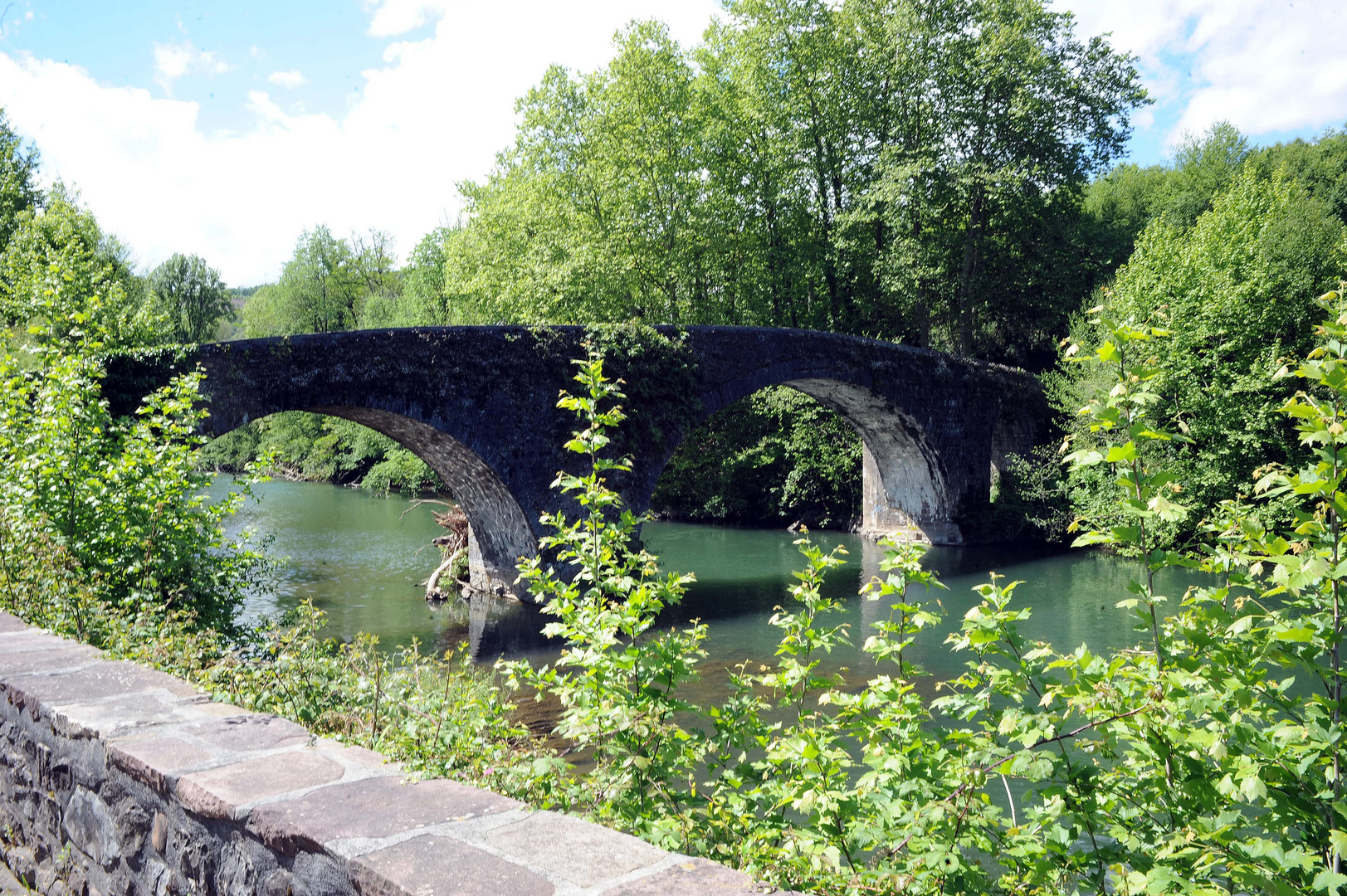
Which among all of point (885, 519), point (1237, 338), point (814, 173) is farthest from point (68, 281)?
point (814, 173)

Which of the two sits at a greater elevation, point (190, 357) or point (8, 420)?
point (190, 357)

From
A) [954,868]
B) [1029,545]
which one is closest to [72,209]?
[1029,545]

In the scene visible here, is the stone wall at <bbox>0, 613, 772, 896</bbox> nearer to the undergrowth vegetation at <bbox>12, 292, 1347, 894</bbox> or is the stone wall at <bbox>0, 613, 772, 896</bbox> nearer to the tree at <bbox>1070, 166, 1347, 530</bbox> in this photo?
the undergrowth vegetation at <bbox>12, 292, 1347, 894</bbox>

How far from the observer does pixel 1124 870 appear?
216 cm

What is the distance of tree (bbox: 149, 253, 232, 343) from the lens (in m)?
35.5

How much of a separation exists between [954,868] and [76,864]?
2.25 m

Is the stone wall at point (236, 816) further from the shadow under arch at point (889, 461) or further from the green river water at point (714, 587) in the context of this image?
the shadow under arch at point (889, 461)

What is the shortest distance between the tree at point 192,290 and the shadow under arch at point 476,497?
27336mm

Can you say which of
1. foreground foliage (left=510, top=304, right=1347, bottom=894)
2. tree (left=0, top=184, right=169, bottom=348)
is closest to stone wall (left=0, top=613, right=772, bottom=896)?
foreground foliage (left=510, top=304, right=1347, bottom=894)

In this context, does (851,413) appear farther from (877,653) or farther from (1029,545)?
(877,653)

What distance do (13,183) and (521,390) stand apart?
20.9 meters

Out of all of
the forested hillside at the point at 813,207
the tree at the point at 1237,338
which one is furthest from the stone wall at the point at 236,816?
the forested hillside at the point at 813,207

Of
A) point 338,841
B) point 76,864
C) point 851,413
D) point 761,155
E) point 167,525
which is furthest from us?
point 761,155

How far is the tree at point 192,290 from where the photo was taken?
3547 cm
